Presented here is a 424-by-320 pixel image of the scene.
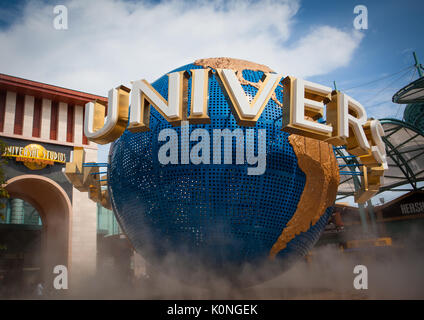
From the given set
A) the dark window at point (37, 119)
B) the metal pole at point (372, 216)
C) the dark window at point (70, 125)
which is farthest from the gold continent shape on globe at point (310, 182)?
the metal pole at point (372, 216)

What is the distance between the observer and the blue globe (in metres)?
7.76

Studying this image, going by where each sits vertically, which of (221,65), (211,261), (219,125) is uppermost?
(221,65)

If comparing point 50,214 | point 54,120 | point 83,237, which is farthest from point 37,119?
point 83,237

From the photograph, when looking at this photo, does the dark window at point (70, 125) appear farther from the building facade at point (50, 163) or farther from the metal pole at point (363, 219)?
the metal pole at point (363, 219)

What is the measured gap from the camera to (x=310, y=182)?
849 centimetres

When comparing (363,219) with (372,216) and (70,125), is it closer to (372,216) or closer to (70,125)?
(372,216)

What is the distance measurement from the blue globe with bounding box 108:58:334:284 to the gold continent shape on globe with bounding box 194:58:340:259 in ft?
0.40

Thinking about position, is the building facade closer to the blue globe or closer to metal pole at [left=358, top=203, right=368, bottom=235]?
the blue globe

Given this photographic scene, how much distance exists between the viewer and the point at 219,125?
314 inches

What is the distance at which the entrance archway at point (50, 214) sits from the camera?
21031mm
